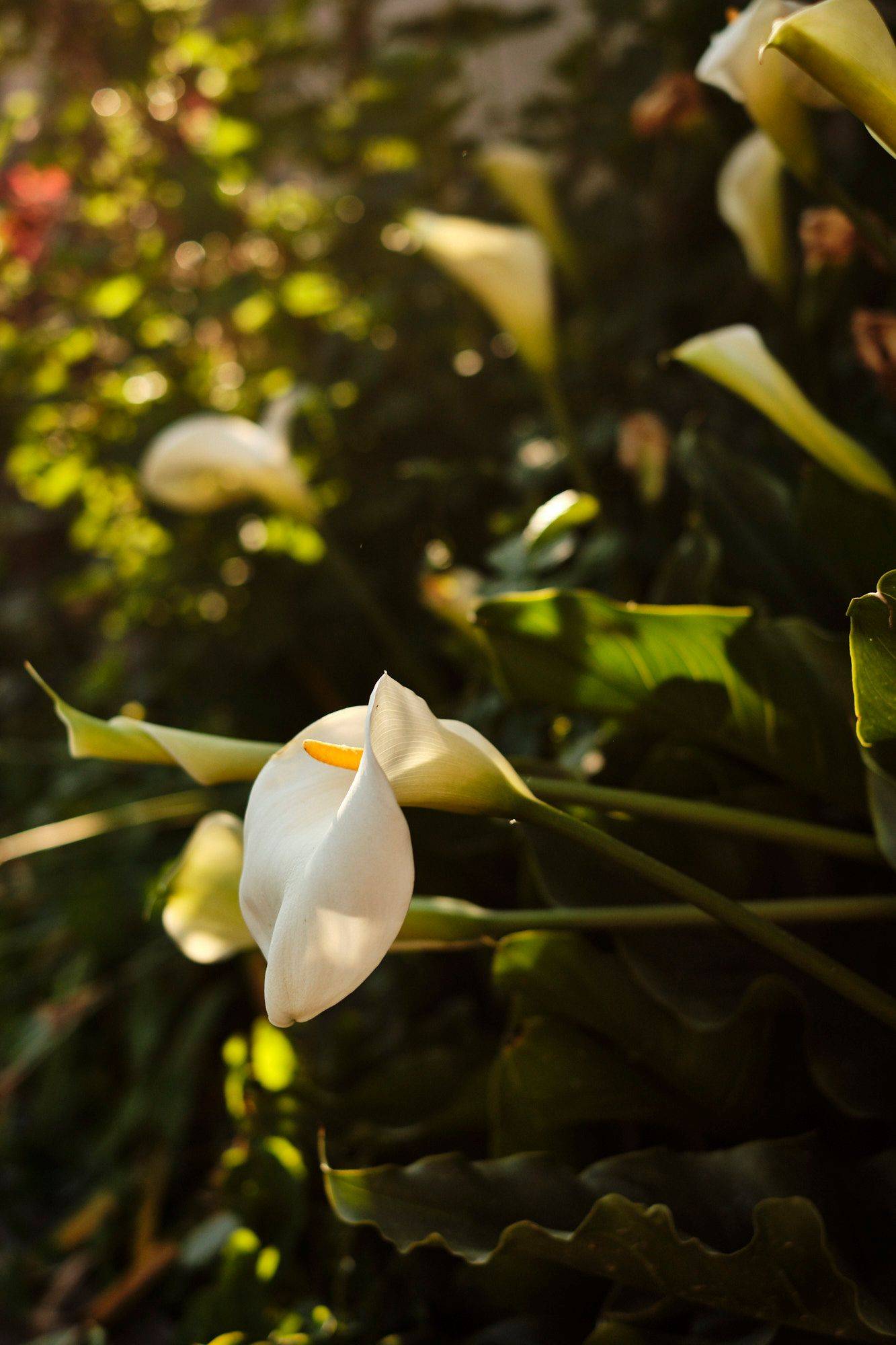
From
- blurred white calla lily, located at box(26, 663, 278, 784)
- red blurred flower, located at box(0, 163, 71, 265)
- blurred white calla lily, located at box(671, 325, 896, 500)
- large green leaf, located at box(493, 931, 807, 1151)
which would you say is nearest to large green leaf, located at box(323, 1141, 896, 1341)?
large green leaf, located at box(493, 931, 807, 1151)

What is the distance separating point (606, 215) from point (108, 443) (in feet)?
1.51

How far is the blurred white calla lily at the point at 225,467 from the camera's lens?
618 mm

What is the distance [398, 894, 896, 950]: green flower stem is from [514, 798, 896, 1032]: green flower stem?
0.04 metres

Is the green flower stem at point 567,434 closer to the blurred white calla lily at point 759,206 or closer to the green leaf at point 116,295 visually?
the blurred white calla lily at point 759,206

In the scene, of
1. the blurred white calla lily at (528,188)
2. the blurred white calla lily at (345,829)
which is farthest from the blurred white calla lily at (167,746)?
the blurred white calla lily at (528,188)

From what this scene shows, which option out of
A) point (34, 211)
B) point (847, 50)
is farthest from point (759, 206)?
point (34, 211)

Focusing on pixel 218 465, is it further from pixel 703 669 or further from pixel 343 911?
Answer: pixel 343 911

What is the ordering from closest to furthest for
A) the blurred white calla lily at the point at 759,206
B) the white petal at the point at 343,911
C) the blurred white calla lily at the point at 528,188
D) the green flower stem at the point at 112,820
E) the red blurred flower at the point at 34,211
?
the white petal at the point at 343,911 < the blurred white calla lily at the point at 759,206 < the green flower stem at the point at 112,820 < the blurred white calla lily at the point at 528,188 < the red blurred flower at the point at 34,211

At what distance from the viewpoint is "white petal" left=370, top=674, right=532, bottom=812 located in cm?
23

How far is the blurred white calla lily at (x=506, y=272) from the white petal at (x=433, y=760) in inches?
16.4

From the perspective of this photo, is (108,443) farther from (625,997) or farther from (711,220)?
(625,997)

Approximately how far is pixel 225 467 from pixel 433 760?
44cm

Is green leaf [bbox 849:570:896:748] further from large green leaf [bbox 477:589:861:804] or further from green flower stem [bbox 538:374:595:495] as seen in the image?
green flower stem [bbox 538:374:595:495]

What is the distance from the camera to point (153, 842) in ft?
2.60
